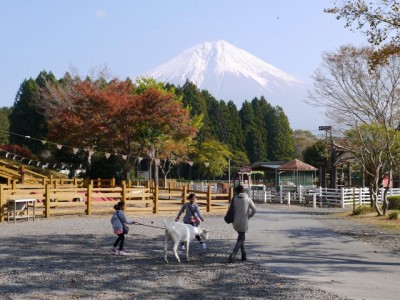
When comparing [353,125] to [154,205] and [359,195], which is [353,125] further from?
[154,205]

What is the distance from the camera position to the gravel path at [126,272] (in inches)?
302

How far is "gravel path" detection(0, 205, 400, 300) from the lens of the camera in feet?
25.2

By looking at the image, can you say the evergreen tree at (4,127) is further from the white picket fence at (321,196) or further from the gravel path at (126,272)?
the gravel path at (126,272)

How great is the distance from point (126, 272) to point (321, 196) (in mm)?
25162

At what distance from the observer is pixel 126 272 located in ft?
30.3

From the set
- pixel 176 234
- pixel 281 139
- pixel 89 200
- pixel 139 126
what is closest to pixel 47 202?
pixel 89 200

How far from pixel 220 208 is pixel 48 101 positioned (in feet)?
93.5

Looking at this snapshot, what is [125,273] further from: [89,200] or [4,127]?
[4,127]

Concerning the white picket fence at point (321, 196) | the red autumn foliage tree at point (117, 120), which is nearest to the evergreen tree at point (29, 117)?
the red autumn foliage tree at point (117, 120)

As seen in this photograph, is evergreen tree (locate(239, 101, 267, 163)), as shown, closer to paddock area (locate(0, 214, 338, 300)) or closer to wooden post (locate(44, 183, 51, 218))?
wooden post (locate(44, 183, 51, 218))

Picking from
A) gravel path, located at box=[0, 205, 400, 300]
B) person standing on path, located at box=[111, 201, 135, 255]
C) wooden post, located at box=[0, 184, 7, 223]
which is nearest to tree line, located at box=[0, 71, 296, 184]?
wooden post, located at box=[0, 184, 7, 223]

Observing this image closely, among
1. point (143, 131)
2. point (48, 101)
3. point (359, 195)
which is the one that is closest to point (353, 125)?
point (359, 195)

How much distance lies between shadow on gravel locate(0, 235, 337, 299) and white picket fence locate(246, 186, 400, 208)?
2106 centimetres

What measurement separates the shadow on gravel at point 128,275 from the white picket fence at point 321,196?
2106 centimetres
